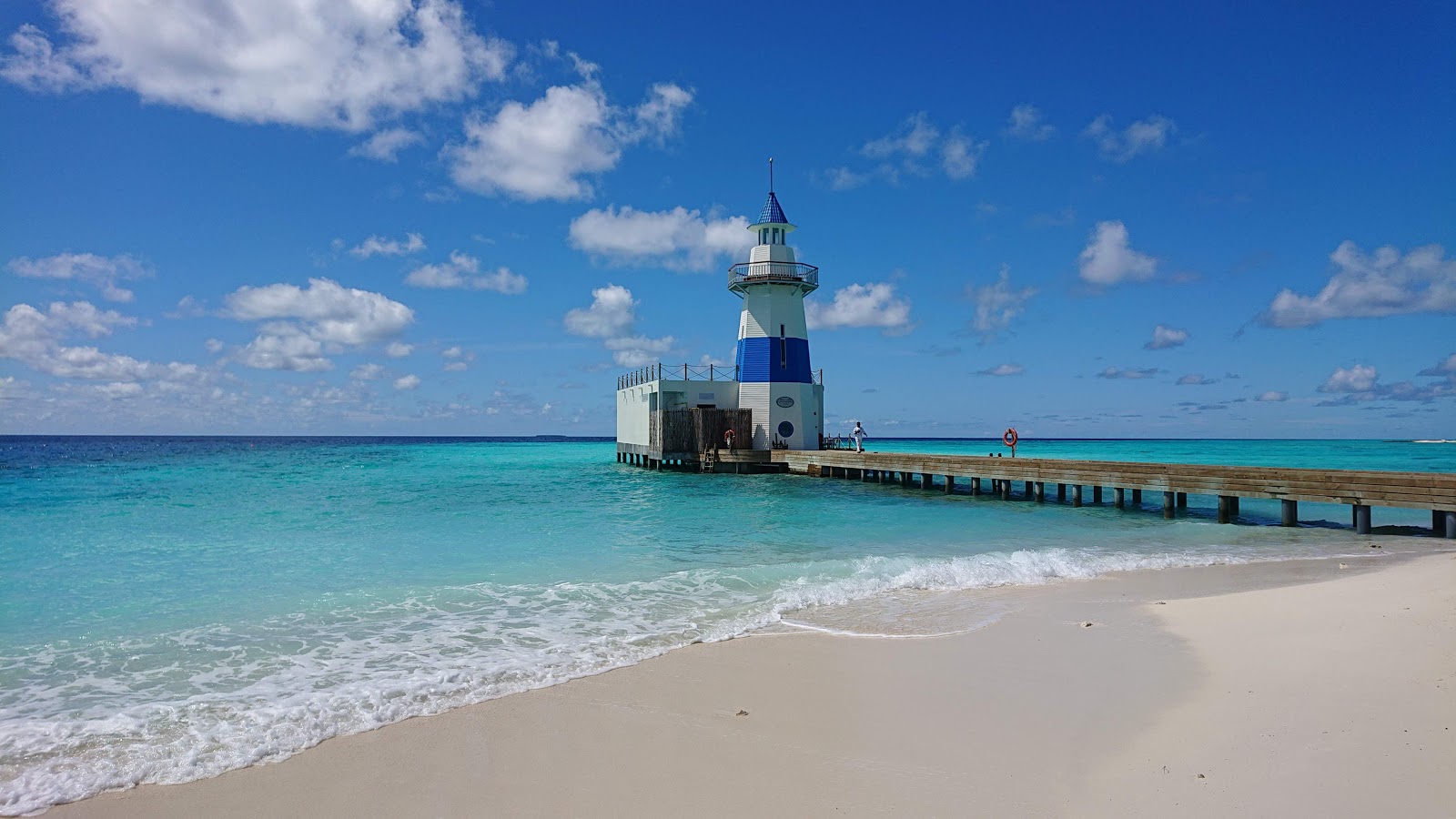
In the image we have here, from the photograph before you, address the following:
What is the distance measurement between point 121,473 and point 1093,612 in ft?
147

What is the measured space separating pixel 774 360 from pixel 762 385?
111 cm

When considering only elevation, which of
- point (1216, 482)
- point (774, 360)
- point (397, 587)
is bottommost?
point (397, 587)

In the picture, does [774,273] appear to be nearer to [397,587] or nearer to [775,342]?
[775,342]

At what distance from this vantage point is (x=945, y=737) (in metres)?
4.58

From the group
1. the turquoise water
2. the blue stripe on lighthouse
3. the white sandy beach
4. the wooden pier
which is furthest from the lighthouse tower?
the white sandy beach

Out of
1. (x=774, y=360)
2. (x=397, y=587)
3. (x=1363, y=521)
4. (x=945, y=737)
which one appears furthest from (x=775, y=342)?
(x=945, y=737)

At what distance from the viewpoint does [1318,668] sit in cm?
550

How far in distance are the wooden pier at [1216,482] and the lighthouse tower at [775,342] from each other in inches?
219

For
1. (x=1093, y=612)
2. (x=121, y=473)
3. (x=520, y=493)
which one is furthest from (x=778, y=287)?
(x=121, y=473)

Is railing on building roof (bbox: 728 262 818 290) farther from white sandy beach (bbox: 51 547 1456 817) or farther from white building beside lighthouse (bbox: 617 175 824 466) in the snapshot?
white sandy beach (bbox: 51 547 1456 817)

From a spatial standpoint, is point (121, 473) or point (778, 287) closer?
point (778, 287)

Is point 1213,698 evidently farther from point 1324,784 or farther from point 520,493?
point 520,493

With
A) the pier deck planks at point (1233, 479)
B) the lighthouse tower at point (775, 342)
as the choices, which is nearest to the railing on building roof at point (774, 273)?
the lighthouse tower at point (775, 342)

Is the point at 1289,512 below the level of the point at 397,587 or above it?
above
